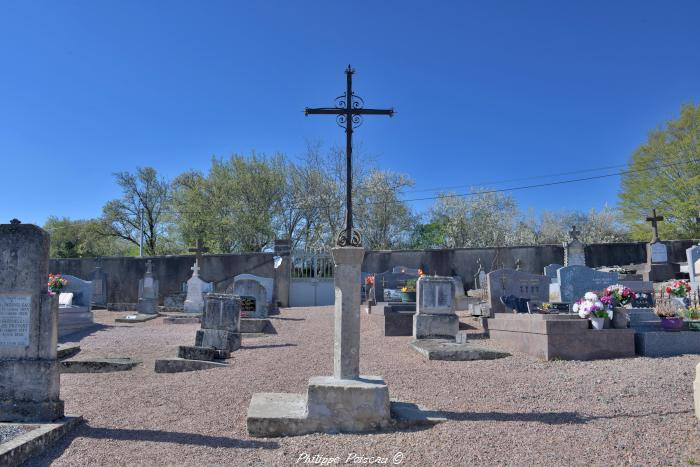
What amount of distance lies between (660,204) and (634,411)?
96.5ft

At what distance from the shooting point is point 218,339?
9789 mm

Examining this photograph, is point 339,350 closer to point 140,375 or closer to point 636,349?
point 140,375

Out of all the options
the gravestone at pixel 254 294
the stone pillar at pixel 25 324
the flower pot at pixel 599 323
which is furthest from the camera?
the gravestone at pixel 254 294

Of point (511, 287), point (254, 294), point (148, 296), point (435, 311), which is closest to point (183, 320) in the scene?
point (254, 294)

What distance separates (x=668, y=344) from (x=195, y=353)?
7.59 meters

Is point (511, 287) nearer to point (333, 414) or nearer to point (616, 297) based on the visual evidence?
point (616, 297)

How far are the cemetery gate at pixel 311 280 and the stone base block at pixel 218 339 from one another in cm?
1086

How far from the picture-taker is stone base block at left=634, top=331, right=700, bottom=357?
795cm

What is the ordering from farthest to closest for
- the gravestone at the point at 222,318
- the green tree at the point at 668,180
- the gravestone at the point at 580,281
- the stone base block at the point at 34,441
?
1. the green tree at the point at 668,180
2. the gravestone at the point at 580,281
3. the gravestone at the point at 222,318
4. the stone base block at the point at 34,441

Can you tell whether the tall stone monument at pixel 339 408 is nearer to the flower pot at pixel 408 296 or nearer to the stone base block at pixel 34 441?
the stone base block at pixel 34 441

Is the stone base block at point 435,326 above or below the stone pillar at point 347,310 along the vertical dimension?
below

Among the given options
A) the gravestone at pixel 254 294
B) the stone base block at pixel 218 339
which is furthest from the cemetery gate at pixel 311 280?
the stone base block at pixel 218 339

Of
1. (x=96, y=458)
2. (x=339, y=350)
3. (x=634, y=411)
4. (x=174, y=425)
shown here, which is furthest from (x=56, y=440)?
(x=634, y=411)

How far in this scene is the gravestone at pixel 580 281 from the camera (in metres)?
13.0
